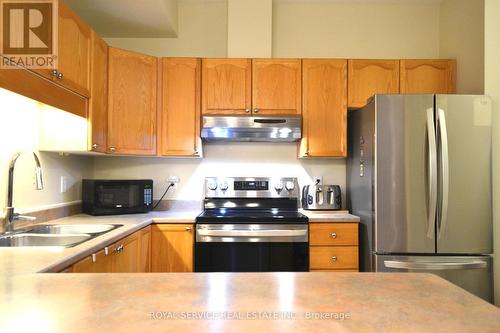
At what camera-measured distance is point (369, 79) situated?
2668 mm

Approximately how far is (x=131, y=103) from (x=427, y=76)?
97.0 inches

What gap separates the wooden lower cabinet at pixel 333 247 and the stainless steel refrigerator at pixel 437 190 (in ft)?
0.77

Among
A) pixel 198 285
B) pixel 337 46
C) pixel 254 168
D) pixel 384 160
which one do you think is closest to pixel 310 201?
pixel 254 168

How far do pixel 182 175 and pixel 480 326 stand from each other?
2.60 metres

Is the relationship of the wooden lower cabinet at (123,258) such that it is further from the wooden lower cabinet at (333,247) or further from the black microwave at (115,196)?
the wooden lower cabinet at (333,247)

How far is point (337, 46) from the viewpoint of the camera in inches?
119

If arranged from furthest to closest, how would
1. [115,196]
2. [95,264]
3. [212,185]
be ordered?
[212,185]
[115,196]
[95,264]

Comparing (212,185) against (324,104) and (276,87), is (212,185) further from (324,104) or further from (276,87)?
(324,104)

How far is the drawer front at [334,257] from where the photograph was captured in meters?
2.37

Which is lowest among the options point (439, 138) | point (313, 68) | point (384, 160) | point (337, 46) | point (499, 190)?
point (499, 190)

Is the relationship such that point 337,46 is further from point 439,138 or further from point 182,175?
point 182,175

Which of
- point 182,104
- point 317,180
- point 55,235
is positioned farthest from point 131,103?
point 317,180

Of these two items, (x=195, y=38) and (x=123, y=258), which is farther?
(x=195, y=38)

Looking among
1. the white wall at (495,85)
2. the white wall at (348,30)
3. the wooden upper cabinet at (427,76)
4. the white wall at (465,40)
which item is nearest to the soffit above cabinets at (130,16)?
the white wall at (348,30)
